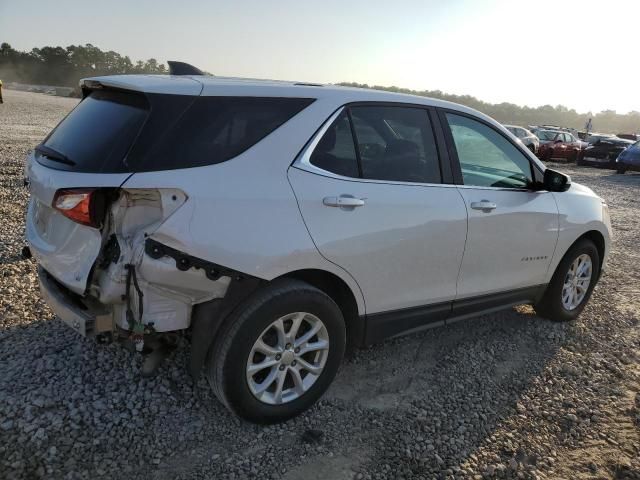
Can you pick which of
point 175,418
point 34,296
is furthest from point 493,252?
point 34,296

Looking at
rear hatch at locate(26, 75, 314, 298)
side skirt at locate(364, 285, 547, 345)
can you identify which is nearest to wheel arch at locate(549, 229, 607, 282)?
side skirt at locate(364, 285, 547, 345)

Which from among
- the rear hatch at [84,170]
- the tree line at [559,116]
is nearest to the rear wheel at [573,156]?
the rear hatch at [84,170]

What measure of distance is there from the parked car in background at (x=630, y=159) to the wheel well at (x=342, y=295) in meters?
20.8

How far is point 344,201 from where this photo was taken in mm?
2953

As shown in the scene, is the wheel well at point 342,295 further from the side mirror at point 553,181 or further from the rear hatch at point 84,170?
the side mirror at point 553,181

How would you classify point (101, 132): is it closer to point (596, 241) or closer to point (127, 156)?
point (127, 156)

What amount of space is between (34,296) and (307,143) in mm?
2805

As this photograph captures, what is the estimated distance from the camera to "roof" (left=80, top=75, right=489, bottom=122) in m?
2.75

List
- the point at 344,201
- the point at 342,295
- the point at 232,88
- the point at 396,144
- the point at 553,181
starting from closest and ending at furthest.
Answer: the point at 232,88 → the point at 344,201 → the point at 342,295 → the point at 396,144 → the point at 553,181

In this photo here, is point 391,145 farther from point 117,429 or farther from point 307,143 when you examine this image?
point 117,429

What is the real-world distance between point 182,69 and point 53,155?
3.33 feet

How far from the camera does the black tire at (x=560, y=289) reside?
15.2 feet

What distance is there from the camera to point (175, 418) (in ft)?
9.91

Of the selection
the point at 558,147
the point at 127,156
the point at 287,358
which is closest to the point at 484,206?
the point at 287,358
